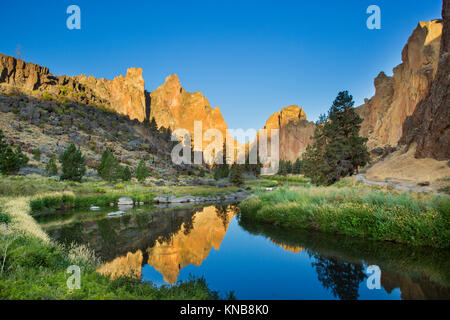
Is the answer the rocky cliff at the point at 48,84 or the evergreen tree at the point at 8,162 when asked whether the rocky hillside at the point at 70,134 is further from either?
the rocky cliff at the point at 48,84

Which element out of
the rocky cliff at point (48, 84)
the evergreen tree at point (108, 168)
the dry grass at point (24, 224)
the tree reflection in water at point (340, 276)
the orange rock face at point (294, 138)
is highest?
the rocky cliff at point (48, 84)

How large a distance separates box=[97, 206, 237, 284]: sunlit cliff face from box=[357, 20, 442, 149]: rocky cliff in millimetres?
66255

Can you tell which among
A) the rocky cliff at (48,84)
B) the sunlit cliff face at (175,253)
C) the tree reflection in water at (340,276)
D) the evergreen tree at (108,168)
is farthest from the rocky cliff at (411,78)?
the rocky cliff at (48,84)

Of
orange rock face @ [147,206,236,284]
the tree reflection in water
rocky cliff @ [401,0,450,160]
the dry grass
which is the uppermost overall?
rocky cliff @ [401,0,450,160]

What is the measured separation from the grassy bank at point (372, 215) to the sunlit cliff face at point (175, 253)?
454 cm

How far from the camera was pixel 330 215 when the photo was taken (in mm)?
12438

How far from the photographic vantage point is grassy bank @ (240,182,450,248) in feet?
29.3

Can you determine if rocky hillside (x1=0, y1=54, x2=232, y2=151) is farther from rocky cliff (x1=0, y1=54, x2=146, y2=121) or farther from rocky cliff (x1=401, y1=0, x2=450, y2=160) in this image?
rocky cliff (x1=401, y1=0, x2=450, y2=160)

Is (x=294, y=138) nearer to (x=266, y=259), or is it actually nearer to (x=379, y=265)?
(x=266, y=259)

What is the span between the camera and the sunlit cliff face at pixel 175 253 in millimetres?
8548

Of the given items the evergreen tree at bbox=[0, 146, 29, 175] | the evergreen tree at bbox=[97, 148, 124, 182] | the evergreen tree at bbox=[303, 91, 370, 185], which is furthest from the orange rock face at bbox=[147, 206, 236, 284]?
the evergreen tree at bbox=[0, 146, 29, 175]

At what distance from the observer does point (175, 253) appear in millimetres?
10852

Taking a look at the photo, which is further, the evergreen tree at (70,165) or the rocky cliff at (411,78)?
the rocky cliff at (411,78)

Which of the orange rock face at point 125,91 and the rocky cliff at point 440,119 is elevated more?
the orange rock face at point 125,91
